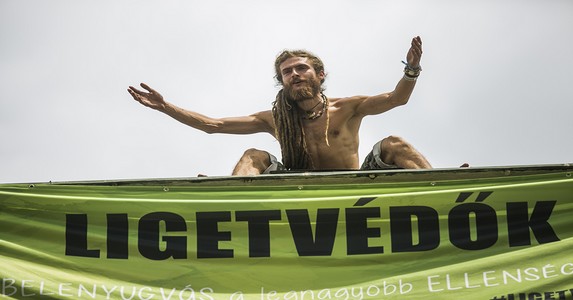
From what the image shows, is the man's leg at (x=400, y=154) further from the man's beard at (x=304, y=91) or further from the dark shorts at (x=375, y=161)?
the man's beard at (x=304, y=91)

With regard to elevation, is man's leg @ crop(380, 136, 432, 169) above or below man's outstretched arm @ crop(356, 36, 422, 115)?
below

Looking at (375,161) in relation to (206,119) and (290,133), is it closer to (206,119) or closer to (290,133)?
(290,133)

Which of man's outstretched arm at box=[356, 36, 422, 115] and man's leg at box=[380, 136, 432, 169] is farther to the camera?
man's outstretched arm at box=[356, 36, 422, 115]

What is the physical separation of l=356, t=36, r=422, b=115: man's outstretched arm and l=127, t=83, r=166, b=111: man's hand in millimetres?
1840

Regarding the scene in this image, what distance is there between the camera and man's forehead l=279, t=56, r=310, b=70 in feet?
27.5

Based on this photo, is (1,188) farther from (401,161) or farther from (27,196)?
(401,161)

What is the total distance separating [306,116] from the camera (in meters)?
8.20

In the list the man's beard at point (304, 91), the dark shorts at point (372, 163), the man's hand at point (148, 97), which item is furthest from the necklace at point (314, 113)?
the man's hand at point (148, 97)

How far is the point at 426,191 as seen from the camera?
18.8 feet

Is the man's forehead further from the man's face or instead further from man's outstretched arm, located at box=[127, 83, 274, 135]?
man's outstretched arm, located at box=[127, 83, 274, 135]

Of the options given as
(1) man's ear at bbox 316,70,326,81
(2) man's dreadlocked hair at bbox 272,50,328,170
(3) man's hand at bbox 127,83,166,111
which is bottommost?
(2) man's dreadlocked hair at bbox 272,50,328,170

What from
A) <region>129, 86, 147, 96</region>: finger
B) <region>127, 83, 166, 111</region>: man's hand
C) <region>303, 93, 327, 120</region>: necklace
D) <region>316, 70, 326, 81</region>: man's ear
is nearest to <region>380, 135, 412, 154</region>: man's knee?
<region>303, 93, 327, 120</region>: necklace

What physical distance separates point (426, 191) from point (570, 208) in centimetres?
89

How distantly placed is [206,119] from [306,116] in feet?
2.93
